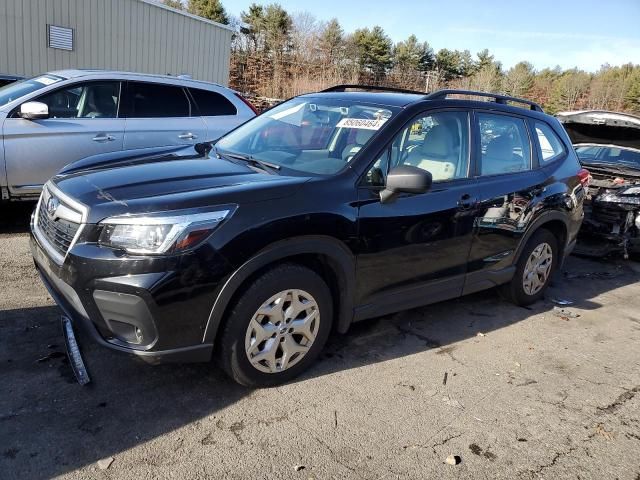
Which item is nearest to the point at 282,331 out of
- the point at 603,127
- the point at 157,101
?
the point at 157,101

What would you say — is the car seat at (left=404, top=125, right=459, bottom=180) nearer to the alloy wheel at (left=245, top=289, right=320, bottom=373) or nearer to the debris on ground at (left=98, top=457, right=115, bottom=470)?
the alloy wheel at (left=245, top=289, right=320, bottom=373)

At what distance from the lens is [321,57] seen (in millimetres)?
31766

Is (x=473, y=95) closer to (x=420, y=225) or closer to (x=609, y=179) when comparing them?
(x=420, y=225)

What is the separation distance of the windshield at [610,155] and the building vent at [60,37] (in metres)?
12.7

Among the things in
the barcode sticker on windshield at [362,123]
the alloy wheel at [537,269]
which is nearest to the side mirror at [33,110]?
the barcode sticker on windshield at [362,123]

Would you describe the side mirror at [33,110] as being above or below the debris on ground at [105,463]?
above

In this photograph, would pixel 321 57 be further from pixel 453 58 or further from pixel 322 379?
pixel 322 379

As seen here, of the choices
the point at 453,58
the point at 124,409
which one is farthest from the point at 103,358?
the point at 453,58

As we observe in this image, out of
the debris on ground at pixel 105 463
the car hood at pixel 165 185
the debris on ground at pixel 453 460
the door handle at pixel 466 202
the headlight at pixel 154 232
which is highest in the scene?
the car hood at pixel 165 185

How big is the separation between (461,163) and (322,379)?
1.89 metres

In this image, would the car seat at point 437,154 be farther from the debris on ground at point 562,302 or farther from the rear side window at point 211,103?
the rear side window at point 211,103

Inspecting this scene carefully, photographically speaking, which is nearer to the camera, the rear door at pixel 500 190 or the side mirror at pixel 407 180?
the side mirror at pixel 407 180

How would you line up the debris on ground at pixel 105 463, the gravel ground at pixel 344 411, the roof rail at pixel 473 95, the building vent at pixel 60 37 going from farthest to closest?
1. the building vent at pixel 60 37
2. the roof rail at pixel 473 95
3. the gravel ground at pixel 344 411
4. the debris on ground at pixel 105 463

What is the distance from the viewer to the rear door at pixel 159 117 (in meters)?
6.29
